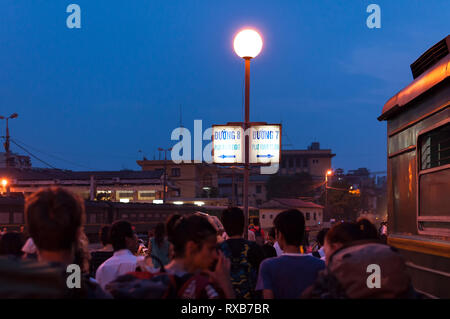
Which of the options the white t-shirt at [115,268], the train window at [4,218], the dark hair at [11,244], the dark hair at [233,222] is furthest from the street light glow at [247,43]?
the train window at [4,218]

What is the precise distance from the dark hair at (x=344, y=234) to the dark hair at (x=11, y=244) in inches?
110

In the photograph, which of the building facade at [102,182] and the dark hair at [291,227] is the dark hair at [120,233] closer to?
the dark hair at [291,227]

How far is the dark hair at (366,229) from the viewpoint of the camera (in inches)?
148

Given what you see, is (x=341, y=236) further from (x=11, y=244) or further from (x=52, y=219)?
(x=11, y=244)

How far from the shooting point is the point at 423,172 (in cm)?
636

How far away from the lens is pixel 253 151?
11797mm

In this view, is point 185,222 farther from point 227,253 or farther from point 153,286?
point 227,253

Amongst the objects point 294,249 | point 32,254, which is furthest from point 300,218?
point 32,254

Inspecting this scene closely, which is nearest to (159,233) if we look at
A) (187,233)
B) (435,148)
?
(435,148)

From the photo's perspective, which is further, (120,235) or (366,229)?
(120,235)

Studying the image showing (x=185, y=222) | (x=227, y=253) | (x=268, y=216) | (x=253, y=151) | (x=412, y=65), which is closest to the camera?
(x=185, y=222)

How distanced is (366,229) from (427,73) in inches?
124

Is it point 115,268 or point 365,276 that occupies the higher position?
point 365,276
